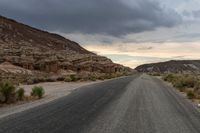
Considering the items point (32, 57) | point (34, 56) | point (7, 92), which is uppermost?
point (34, 56)

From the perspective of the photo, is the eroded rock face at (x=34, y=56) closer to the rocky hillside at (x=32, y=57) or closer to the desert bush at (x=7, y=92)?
the rocky hillside at (x=32, y=57)

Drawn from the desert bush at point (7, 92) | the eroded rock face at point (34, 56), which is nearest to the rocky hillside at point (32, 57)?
Result: the eroded rock face at point (34, 56)

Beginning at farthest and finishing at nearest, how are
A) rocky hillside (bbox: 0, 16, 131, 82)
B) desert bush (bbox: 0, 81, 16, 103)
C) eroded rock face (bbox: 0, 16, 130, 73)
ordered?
eroded rock face (bbox: 0, 16, 130, 73) < rocky hillside (bbox: 0, 16, 131, 82) < desert bush (bbox: 0, 81, 16, 103)

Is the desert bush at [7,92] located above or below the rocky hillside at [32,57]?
below

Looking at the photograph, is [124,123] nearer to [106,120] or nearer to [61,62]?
[106,120]

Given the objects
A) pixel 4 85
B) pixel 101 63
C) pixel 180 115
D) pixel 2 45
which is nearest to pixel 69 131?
pixel 180 115

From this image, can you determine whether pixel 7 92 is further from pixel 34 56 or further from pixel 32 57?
pixel 34 56

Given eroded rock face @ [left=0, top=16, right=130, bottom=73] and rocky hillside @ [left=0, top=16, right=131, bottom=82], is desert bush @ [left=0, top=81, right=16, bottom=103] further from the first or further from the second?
eroded rock face @ [left=0, top=16, right=130, bottom=73]

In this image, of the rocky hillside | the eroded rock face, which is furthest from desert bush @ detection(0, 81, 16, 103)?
the eroded rock face

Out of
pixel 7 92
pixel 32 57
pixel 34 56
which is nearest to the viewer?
pixel 7 92

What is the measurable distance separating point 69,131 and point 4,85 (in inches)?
516

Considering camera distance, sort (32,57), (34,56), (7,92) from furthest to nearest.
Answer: (34,56), (32,57), (7,92)

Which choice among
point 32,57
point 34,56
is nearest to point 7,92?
point 32,57

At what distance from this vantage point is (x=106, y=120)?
42.8ft
